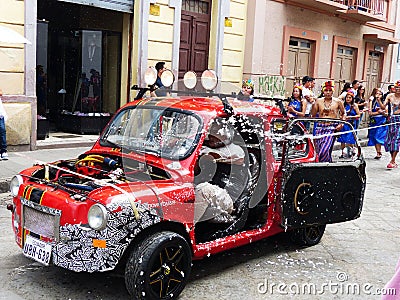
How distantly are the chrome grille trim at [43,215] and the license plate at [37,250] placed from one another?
0.07m

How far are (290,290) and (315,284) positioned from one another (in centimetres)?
31

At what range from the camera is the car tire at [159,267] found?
391cm

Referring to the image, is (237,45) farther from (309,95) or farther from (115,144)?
(115,144)

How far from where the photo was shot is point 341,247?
19.4 ft

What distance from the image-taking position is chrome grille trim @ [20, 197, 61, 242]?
13.1 feet

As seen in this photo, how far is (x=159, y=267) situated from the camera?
4055 millimetres

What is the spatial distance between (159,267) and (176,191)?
613mm

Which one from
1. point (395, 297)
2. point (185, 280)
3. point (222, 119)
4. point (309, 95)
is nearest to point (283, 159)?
point (222, 119)

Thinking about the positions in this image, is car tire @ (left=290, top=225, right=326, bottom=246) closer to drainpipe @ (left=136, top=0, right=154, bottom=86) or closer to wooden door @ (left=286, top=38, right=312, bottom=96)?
drainpipe @ (left=136, top=0, right=154, bottom=86)

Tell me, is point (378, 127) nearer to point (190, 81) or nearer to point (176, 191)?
point (190, 81)

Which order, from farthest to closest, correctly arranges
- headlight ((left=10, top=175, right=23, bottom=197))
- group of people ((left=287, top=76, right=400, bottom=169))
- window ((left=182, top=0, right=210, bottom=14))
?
window ((left=182, top=0, right=210, bottom=14)) < group of people ((left=287, top=76, right=400, bottom=169)) < headlight ((left=10, top=175, right=23, bottom=197))

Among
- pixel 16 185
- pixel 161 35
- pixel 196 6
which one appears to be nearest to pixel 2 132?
pixel 16 185

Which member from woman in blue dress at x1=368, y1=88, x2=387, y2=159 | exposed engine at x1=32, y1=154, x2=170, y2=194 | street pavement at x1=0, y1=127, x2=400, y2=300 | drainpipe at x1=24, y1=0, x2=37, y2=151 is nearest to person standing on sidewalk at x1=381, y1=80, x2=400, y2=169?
woman in blue dress at x1=368, y1=88, x2=387, y2=159

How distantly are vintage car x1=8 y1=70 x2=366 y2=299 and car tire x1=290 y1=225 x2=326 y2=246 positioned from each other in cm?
2
